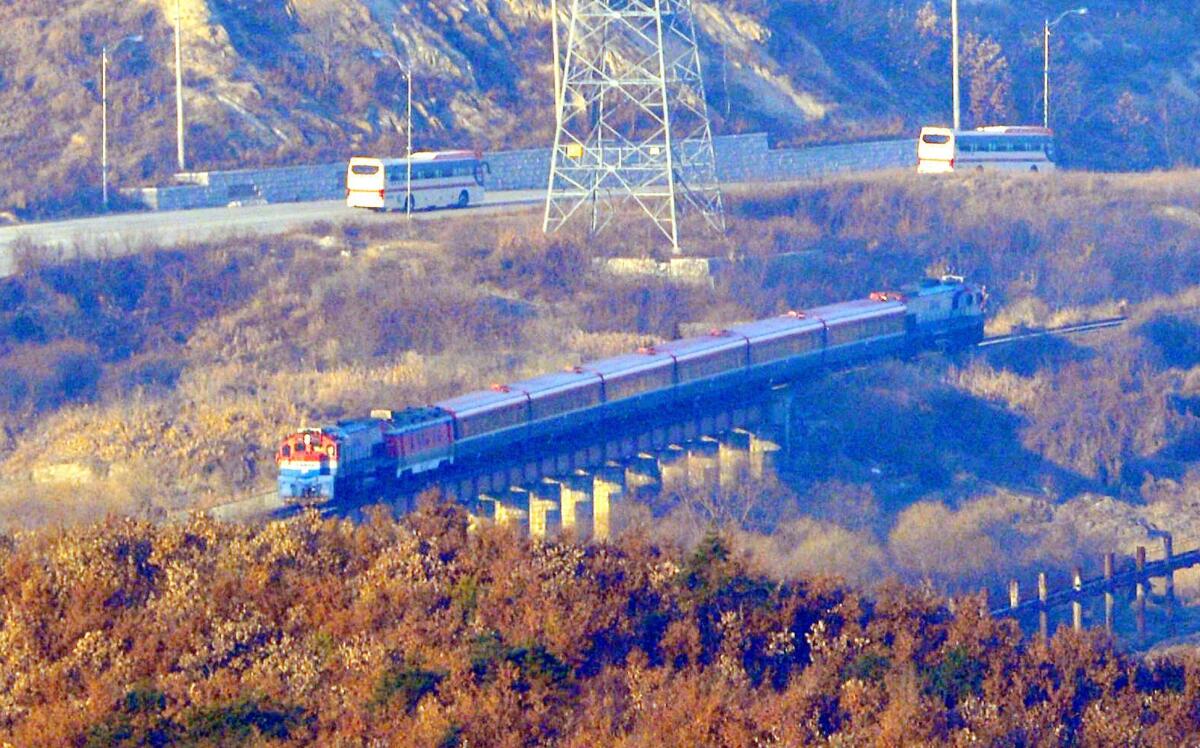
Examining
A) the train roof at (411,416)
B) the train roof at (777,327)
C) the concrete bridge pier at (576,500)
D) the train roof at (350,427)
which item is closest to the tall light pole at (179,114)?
the train roof at (777,327)

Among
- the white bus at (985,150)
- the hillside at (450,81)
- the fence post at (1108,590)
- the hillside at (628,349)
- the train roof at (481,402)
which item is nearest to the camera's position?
the fence post at (1108,590)

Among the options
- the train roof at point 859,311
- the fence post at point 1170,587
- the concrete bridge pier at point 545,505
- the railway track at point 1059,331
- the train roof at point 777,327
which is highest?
the train roof at point 859,311

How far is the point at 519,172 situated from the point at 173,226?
16196 mm

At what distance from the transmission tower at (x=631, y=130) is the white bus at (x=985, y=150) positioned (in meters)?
8.66

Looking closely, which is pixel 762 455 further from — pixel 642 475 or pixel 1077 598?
pixel 1077 598

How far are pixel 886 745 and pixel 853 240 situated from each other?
46.5 meters

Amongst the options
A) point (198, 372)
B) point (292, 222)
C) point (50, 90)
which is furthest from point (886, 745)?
point (50, 90)

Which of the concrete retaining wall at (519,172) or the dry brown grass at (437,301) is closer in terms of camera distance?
the dry brown grass at (437,301)

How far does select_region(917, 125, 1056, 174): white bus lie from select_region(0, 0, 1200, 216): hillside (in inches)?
191

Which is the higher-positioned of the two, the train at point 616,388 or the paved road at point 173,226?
the paved road at point 173,226

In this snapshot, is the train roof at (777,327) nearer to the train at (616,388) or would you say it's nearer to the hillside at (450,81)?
the train at (616,388)

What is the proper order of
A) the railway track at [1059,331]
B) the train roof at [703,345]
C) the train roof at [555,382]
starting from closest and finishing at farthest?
the train roof at [555,382] < the train roof at [703,345] < the railway track at [1059,331]

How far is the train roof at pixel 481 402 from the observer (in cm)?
3762

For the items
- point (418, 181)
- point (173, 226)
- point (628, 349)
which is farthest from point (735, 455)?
point (173, 226)
